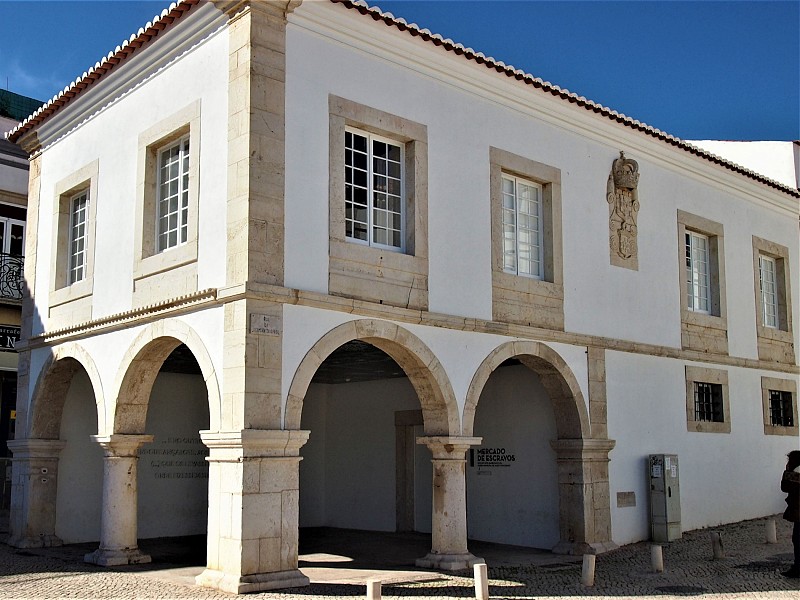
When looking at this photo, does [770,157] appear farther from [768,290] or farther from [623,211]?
[623,211]

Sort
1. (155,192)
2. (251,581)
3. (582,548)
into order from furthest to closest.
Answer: (582,548), (155,192), (251,581)

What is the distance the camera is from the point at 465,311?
1097cm

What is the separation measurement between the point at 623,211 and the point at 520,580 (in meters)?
5.76

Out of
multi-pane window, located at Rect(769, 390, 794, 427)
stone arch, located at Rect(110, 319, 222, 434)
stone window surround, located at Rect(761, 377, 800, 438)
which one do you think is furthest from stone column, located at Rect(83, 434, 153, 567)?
multi-pane window, located at Rect(769, 390, 794, 427)

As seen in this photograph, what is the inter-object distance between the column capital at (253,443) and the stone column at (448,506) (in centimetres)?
190

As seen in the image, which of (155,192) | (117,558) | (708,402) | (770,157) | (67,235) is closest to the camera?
(117,558)

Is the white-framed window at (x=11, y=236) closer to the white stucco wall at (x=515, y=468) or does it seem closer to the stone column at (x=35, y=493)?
the stone column at (x=35, y=493)

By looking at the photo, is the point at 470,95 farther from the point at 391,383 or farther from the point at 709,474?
the point at 709,474

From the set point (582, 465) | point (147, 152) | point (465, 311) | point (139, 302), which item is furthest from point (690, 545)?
point (147, 152)

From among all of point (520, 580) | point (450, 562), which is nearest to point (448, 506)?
point (450, 562)

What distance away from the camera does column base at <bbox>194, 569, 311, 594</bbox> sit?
27.7 feet

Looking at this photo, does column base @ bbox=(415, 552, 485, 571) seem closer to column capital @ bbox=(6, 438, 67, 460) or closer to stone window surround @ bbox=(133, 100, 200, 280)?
stone window surround @ bbox=(133, 100, 200, 280)

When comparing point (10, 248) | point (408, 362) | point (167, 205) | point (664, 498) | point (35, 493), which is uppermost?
point (10, 248)

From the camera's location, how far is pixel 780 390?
16.5 meters
